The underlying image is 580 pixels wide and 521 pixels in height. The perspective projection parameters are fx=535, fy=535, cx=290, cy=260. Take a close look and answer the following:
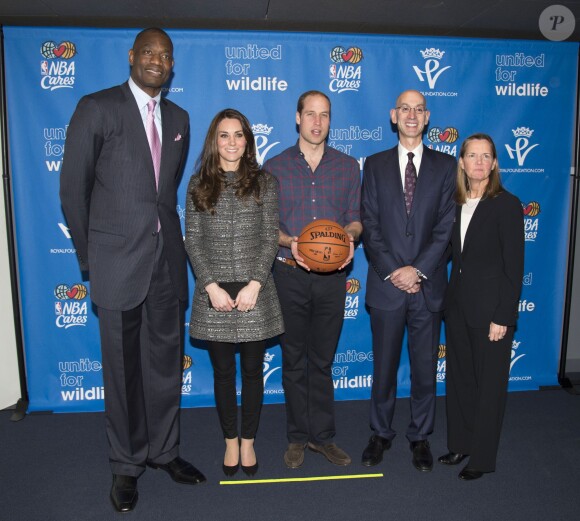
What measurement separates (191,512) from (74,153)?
6.02 feet

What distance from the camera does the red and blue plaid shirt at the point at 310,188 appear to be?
2.97 metres

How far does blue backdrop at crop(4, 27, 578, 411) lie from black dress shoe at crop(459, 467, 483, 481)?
4.19ft

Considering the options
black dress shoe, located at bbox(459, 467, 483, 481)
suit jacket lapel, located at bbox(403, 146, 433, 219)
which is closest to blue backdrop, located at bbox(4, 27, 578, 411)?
suit jacket lapel, located at bbox(403, 146, 433, 219)

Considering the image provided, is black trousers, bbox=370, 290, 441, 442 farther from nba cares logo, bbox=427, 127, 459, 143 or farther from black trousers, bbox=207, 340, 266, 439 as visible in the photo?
nba cares logo, bbox=427, 127, 459, 143

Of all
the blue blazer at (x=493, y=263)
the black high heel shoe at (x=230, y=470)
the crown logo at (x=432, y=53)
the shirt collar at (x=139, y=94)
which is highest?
the crown logo at (x=432, y=53)

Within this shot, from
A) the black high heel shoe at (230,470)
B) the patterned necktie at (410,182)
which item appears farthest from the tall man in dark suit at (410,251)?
the black high heel shoe at (230,470)

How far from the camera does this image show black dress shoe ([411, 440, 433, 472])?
305cm

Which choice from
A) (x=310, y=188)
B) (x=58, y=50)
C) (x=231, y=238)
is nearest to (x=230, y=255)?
(x=231, y=238)

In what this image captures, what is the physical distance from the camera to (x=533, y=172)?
4.16m

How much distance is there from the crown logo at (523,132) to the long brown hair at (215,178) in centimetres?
239

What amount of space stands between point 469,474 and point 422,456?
275mm

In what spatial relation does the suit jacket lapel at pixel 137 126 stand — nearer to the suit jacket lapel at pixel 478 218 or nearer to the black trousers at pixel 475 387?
the suit jacket lapel at pixel 478 218

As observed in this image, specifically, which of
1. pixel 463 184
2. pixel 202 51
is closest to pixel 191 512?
pixel 463 184

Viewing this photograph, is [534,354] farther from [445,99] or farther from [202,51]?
[202,51]
